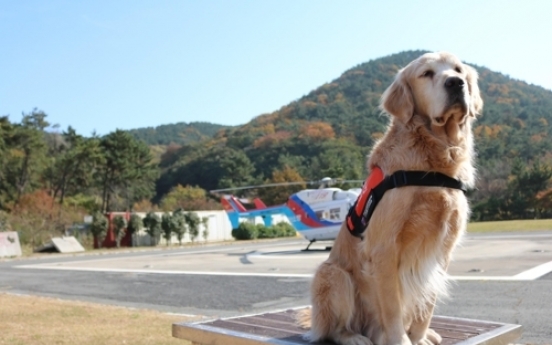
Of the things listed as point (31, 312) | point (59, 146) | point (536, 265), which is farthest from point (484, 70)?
point (31, 312)

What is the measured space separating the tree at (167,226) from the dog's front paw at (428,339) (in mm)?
30625

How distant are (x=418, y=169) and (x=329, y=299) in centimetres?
91

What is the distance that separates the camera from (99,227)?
100 feet

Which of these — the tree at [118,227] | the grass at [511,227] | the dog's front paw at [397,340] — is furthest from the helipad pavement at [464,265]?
the tree at [118,227]

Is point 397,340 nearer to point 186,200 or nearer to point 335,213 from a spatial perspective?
point 335,213

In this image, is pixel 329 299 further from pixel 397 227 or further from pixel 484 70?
pixel 484 70

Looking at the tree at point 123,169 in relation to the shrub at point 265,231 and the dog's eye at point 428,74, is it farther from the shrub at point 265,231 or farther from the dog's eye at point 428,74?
the dog's eye at point 428,74

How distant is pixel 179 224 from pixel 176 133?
232 feet

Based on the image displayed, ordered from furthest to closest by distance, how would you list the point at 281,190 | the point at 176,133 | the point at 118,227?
the point at 176,133 → the point at 281,190 → the point at 118,227

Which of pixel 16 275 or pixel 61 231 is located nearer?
pixel 16 275

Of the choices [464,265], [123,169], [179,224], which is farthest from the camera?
[123,169]

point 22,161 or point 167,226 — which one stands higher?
point 22,161

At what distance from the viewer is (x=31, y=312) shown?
325 inches

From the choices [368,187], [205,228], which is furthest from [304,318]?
[205,228]
